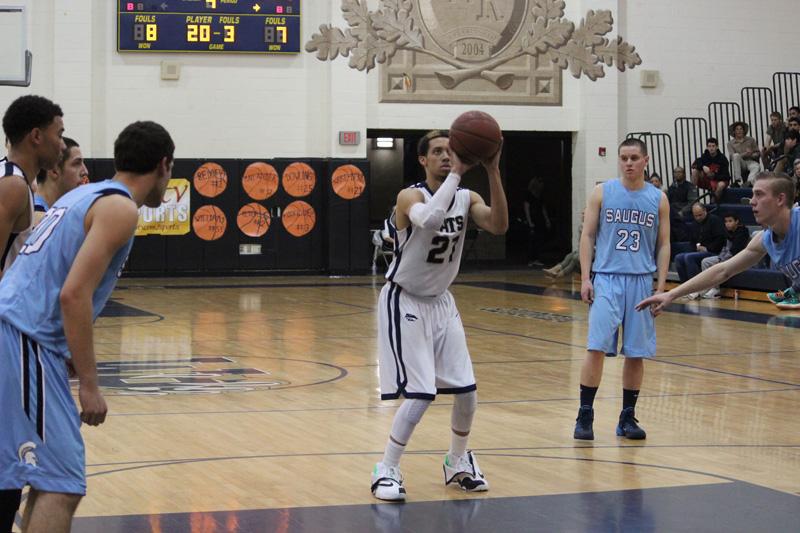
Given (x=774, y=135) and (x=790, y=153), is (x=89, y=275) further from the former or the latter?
(x=774, y=135)

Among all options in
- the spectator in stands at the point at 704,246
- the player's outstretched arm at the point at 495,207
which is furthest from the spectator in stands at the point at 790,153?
the player's outstretched arm at the point at 495,207

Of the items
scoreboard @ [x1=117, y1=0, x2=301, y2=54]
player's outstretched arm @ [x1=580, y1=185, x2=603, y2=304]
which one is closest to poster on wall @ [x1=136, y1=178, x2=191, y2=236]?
scoreboard @ [x1=117, y1=0, x2=301, y2=54]

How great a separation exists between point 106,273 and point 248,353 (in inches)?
269

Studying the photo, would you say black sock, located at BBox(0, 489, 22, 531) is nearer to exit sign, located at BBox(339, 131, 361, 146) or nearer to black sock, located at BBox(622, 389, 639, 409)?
black sock, located at BBox(622, 389, 639, 409)

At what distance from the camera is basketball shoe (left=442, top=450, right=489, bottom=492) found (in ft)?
17.2

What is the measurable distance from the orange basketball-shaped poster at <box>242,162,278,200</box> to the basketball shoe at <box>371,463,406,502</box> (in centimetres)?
1433

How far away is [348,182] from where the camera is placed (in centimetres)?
1945

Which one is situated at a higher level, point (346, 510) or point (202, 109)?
point (202, 109)

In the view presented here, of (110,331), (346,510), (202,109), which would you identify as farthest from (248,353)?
(202,109)

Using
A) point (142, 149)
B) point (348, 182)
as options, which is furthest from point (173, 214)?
point (142, 149)

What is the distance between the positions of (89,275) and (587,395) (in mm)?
3843

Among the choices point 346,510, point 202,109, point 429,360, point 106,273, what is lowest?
point 346,510

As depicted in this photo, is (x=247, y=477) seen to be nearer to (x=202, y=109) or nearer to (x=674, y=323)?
(x=674, y=323)

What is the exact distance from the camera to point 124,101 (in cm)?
1864
